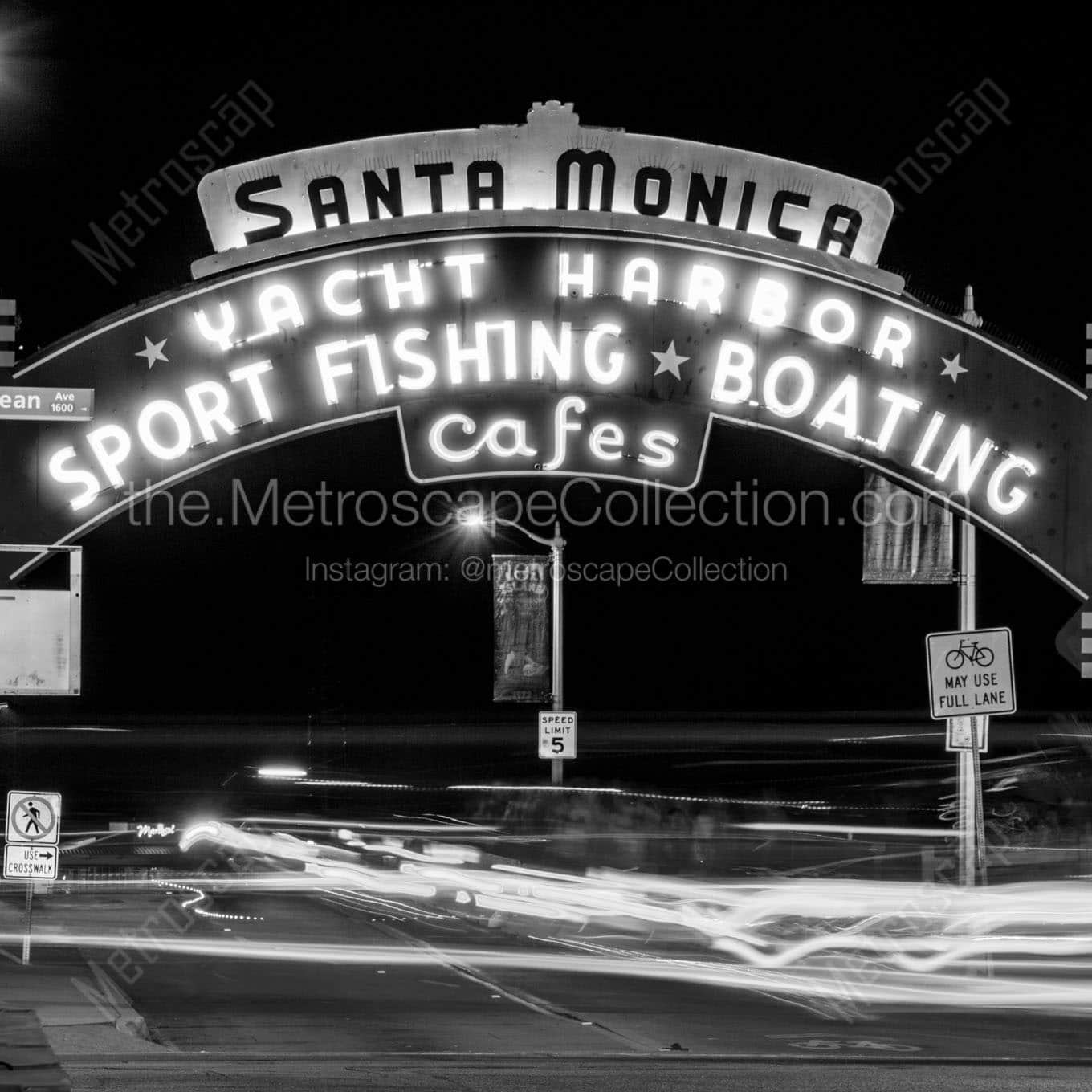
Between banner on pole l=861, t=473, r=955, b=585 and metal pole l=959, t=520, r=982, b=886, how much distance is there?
279mm

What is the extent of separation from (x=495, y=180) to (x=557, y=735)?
22.3 m

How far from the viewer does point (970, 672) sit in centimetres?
1314

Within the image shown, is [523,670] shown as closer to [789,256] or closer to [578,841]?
[578,841]

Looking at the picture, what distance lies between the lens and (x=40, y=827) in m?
13.5

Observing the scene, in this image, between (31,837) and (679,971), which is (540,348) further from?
(679,971)

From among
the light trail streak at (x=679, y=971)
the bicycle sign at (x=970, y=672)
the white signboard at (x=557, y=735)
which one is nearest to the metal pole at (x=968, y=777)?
the bicycle sign at (x=970, y=672)

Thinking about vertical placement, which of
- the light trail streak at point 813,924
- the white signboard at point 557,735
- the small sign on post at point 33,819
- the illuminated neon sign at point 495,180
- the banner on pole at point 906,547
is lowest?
the light trail streak at point 813,924

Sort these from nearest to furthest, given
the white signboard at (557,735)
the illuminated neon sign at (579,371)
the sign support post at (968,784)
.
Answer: the illuminated neon sign at (579,371) → the sign support post at (968,784) → the white signboard at (557,735)

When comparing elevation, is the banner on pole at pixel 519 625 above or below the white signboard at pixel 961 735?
above

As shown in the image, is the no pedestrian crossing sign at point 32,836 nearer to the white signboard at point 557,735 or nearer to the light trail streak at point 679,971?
the light trail streak at point 679,971

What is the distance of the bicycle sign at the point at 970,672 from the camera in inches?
511

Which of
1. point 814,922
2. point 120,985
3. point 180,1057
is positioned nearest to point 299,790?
point 814,922

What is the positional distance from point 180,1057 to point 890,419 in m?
6.33

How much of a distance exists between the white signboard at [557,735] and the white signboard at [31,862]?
17.8 meters
